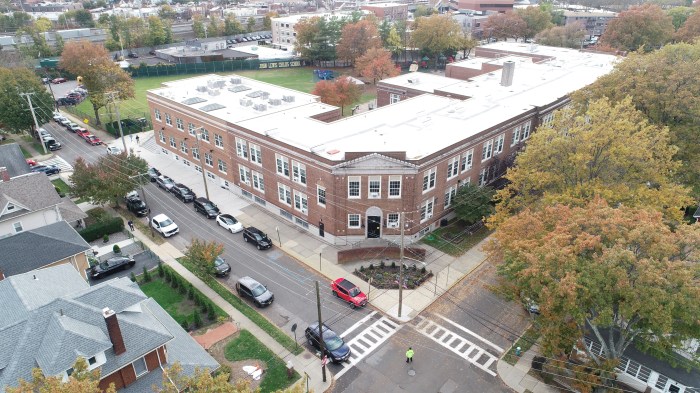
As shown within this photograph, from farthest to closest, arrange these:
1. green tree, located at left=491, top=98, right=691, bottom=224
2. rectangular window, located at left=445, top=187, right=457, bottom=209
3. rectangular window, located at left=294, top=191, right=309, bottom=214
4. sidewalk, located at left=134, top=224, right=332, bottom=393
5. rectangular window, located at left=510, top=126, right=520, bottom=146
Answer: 1. rectangular window, located at left=510, top=126, right=520, bottom=146
2. rectangular window, located at left=445, top=187, right=457, bottom=209
3. rectangular window, located at left=294, top=191, right=309, bottom=214
4. green tree, located at left=491, top=98, right=691, bottom=224
5. sidewalk, located at left=134, top=224, right=332, bottom=393

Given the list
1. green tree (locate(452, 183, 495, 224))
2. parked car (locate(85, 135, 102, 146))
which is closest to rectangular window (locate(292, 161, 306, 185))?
green tree (locate(452, 183, 495, 224))

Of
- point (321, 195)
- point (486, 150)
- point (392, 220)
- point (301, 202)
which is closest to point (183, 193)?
point (301, 202)

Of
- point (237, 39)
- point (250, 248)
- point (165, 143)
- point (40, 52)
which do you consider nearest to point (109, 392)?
point (250, 248)

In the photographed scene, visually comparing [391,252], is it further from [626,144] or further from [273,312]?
[626,144]

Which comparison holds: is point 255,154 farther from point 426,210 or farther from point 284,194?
point 426,210

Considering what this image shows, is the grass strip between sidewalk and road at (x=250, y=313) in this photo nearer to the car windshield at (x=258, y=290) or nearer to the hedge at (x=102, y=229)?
the car windshield at (x=258, y=290)

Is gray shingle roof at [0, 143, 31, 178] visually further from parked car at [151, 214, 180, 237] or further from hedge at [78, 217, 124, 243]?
parked car at [151, 214, 180, 237]
